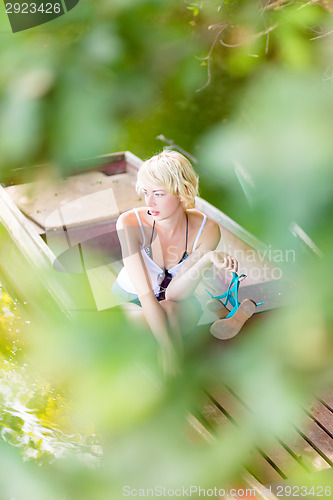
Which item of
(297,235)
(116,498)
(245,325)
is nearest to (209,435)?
(245,325)

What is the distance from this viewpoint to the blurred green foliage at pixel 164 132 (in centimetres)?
19

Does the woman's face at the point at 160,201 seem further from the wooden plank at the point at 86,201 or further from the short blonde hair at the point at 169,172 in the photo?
the wooden plank at the point at 86,201

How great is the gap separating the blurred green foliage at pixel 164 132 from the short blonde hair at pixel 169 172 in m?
0.04

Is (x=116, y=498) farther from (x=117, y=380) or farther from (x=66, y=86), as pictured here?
(x=66, y=86)

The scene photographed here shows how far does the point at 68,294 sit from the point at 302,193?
408 millimetres

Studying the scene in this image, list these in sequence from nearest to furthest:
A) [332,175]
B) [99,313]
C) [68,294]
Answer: [332,175]
[99,313]
[68,294]

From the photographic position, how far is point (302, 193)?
0.17 meters

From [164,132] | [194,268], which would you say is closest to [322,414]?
[194,268]

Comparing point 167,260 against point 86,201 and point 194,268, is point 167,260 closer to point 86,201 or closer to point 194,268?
point 194,268

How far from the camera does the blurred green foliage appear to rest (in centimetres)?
19

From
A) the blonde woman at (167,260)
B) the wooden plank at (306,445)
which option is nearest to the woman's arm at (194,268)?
the blonde woman at (167,260)

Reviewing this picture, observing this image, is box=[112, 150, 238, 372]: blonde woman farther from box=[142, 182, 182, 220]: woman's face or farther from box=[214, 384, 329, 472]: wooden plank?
box=[214, 384, 329, 472]: wooden plank

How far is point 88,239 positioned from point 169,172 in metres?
0.23

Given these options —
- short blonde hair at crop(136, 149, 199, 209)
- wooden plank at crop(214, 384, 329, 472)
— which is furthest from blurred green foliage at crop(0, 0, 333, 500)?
wooden plank at crop(214, 384, 329, 472)
